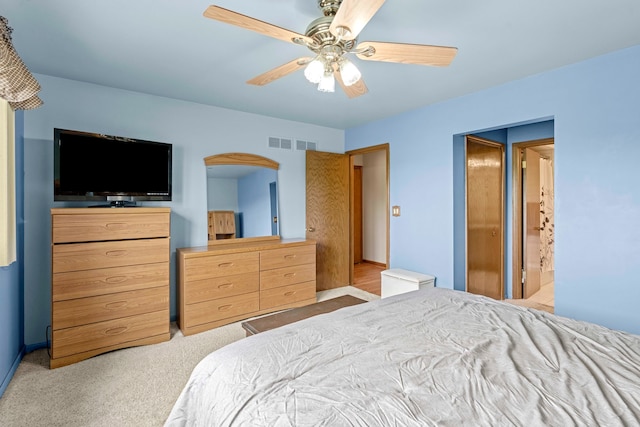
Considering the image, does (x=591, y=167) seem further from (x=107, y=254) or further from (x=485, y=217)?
(x=107, y=254)

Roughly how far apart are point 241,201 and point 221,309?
4.33 ft

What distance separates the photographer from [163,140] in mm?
3275

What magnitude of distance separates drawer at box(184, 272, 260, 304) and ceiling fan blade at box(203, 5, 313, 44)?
2.37 m

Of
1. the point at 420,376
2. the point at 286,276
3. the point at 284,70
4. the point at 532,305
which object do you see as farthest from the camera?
the point at 532,305

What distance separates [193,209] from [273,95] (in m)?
1.55

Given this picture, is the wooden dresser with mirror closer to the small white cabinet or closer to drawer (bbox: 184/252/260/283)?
drawer (bbox: 184/252/260/283)

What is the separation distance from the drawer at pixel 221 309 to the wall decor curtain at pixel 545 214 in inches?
167

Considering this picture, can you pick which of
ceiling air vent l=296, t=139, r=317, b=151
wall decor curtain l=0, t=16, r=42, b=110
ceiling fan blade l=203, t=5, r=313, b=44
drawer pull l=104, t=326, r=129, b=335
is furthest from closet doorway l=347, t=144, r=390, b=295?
wall decor curtain l=0, t=16, r=42, b=110

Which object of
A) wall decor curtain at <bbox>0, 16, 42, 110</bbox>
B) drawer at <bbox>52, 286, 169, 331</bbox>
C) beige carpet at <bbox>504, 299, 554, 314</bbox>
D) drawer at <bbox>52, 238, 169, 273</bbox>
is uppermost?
wall decor curtain at <bbox>0, 16, 42, 110</bbox>

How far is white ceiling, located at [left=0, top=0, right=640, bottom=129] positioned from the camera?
1.78 metres

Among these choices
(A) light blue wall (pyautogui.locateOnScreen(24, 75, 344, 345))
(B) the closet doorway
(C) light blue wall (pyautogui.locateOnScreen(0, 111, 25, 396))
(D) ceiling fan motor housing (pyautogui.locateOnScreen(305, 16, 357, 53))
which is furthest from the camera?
(B) the closet doorway

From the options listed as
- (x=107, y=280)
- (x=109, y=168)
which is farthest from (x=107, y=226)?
(x=109, y=168)

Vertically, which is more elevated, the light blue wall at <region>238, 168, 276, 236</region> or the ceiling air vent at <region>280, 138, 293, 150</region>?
the ceiling air vent at <region>280, 138, 293, 150</region>

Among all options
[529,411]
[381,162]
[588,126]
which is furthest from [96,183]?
[381,162]
